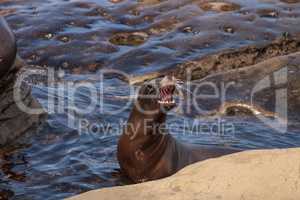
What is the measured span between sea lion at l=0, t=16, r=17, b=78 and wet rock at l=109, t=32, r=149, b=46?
6.56m

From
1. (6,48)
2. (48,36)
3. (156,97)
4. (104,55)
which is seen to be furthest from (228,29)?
(156,97)

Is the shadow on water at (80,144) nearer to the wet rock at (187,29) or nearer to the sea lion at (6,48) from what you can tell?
the sea lion at (6,48)

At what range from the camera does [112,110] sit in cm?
919

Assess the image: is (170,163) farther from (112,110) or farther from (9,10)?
(9,10)

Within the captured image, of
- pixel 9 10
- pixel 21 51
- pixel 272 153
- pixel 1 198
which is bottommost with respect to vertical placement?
pixel 1 198

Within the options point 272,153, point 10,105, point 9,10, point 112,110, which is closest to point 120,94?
point 112,110

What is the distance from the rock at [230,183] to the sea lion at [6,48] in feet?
10.2

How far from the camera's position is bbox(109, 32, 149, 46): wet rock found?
14.1 metres

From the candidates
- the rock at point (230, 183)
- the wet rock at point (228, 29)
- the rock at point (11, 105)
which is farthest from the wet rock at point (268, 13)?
the rock at point (230, 183)

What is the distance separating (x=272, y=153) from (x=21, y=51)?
9.31 meters

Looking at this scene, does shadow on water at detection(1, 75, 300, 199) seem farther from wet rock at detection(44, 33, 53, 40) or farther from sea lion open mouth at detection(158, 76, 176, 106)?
wet rock at detection(44, 33, 53, 40)

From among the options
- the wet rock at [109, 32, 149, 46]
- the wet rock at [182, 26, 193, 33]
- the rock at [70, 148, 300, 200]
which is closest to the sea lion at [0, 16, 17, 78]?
the rock at [70, 148, 300, 200]

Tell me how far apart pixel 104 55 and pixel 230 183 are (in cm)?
916

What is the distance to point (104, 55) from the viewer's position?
1348cm
